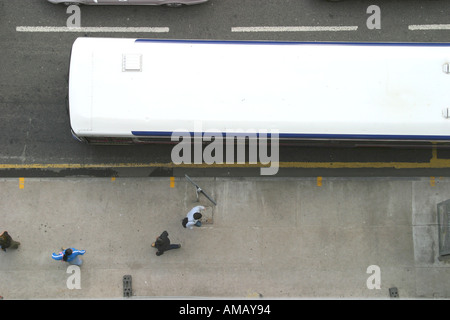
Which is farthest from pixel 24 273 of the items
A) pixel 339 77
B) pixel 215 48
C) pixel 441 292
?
pixel 441 292

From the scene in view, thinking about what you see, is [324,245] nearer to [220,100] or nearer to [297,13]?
[220,100]

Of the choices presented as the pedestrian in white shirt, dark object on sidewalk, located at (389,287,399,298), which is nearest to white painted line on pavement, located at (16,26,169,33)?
the pedestrian in white shirt

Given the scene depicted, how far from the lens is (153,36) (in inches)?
369

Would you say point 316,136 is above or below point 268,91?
below

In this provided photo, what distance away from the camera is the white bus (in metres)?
7.32

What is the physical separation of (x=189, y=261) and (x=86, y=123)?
3.77 meters

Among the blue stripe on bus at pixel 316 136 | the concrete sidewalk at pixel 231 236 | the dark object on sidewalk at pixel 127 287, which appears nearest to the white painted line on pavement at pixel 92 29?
the blue stripe on bus at pixel 316 136

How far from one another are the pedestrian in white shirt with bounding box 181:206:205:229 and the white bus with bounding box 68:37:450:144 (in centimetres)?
189

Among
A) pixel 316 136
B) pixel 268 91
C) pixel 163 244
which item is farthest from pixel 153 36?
pixel 163 244

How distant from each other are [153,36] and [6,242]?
5563 millimetres

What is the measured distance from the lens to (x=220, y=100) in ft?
24.1

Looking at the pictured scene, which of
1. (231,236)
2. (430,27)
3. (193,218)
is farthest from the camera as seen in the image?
(430,27)

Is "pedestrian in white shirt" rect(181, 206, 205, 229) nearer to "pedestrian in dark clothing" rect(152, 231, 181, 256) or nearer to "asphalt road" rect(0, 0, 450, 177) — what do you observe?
"pedestrian in dark clothing" rect(152, 231, 181, 256)

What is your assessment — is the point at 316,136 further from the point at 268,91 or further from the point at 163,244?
the point at 163,244
